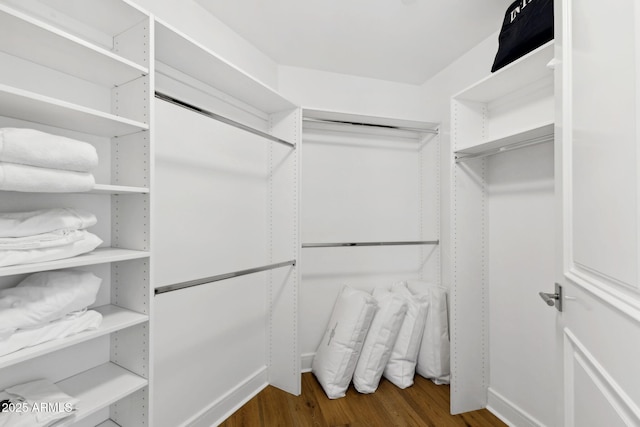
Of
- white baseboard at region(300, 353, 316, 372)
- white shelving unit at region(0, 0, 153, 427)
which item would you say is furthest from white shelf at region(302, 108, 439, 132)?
white baseboard at region(300, 353, 316, 372)

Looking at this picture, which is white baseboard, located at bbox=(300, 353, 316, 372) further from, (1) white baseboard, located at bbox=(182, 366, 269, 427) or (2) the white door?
(2) the white door

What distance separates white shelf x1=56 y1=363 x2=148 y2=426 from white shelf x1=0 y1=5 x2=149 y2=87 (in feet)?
3.70

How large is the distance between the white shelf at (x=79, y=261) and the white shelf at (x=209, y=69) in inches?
34.7

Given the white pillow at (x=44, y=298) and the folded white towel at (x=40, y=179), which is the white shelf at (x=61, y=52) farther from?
the white pillow at (x=44, y=298)

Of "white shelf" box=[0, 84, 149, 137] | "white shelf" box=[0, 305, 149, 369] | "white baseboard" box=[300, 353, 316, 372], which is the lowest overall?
"white baseboard" box=[300, 353, 316, 372]

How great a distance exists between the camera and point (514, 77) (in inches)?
62.2

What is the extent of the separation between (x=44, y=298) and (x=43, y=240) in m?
0.18

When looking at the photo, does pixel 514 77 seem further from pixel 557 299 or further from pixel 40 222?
pixel 40 222

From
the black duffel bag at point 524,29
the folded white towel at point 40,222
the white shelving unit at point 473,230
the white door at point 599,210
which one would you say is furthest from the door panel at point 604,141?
the folded white towel at point 40,222

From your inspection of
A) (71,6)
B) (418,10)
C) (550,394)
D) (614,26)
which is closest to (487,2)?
(418,10)

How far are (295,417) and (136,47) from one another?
205cm

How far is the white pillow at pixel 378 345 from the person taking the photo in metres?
2.04

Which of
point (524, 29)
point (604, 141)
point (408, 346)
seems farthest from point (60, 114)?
point (408, 346)

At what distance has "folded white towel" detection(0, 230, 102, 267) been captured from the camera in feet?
2.69
